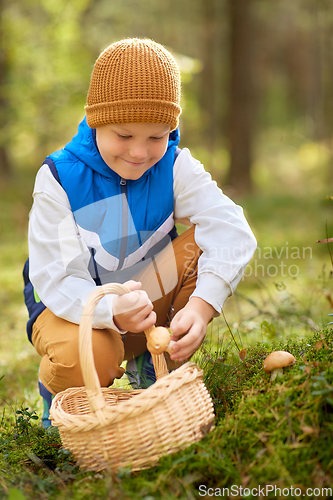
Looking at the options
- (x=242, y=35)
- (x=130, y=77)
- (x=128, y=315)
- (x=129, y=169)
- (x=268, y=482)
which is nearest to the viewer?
(x=268, y=482)

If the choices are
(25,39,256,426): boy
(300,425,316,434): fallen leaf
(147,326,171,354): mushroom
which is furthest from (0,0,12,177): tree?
(300,425,316,434): fallen leaf

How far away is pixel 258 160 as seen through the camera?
1474 cm

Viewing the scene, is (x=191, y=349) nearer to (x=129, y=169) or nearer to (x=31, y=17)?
(x=129, y=169)

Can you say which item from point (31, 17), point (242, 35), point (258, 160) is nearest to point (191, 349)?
point (242, 35)

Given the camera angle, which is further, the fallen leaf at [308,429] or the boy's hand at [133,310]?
the boy's hand at [133,310]

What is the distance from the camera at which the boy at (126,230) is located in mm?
1715

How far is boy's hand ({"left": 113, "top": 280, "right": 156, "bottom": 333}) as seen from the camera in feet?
5.18

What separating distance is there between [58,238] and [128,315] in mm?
470

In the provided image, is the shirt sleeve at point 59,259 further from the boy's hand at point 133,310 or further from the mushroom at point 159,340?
the mushroom at point 159,340

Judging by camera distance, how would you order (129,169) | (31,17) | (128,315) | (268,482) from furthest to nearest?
(31,17) < (129,169) < (128,315) < (268,482)

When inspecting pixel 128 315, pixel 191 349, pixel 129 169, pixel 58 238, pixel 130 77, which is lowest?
pixel 191 349

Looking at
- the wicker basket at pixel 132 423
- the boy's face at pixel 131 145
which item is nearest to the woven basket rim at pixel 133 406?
the wicker basket at pixel 132 423

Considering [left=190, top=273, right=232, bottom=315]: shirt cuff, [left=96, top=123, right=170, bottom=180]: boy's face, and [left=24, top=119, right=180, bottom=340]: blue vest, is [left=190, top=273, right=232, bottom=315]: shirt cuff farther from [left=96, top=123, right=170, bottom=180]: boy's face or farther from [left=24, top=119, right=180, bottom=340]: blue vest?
[left=96, top=123, right=170, bottom=180]: boy's face

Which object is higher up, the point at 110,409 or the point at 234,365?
the point at 110,409
